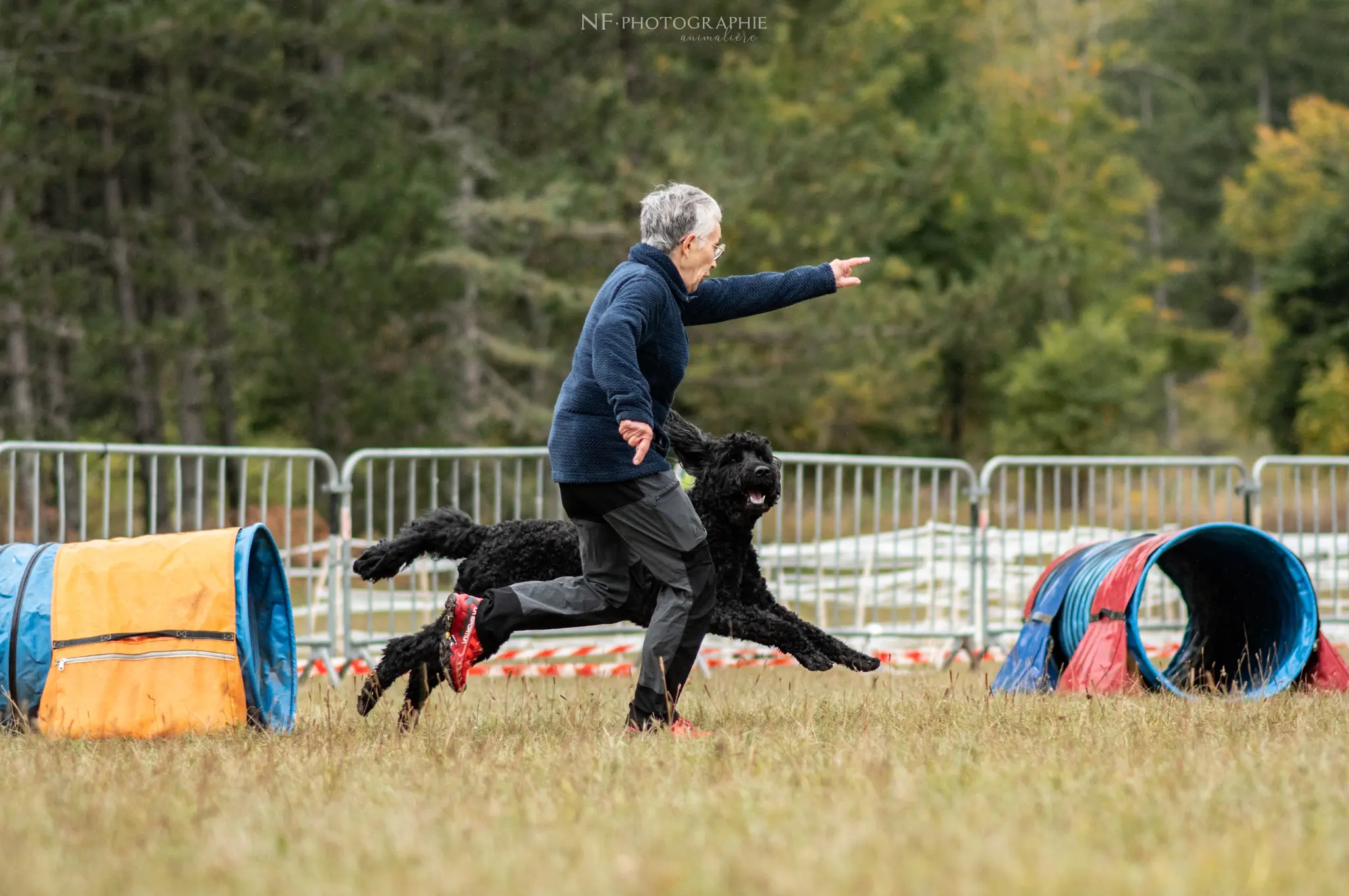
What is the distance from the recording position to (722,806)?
3.31m

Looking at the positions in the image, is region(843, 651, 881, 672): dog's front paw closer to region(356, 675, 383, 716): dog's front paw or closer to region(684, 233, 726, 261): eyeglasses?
region(684, 233, 726, 261): eyeglasses

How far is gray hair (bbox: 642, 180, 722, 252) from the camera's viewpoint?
4.75m

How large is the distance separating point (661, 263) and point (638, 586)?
43.1 inches

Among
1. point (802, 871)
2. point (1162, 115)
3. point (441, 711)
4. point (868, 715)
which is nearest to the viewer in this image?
point (802, 871)

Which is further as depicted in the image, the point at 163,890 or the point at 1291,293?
the point at 1291,293

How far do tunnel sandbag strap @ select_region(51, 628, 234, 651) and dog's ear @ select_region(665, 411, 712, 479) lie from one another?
67.8 inches

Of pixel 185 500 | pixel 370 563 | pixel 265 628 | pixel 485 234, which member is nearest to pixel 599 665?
pixel 265 628

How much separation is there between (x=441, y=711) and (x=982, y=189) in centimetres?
2649

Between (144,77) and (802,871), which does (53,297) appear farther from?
(802,871)

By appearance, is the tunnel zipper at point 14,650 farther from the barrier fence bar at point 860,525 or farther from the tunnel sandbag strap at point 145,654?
the barrier fence bar at point 860,525

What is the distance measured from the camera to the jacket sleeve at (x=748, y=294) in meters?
4.99

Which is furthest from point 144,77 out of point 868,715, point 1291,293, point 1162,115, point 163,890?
point 1162,115

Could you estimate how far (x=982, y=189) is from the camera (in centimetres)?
3025

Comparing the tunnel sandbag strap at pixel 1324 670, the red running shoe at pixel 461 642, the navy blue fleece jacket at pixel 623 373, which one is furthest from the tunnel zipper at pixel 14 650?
the tunnel sandbag strap at pixel 1324 670
